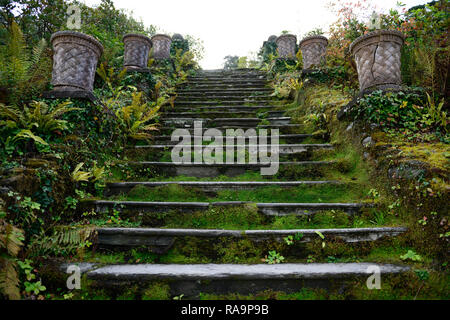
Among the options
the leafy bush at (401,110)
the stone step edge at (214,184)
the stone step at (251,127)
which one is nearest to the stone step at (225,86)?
the stone step at (251,127)

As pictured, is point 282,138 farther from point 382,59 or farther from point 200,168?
point 382,59

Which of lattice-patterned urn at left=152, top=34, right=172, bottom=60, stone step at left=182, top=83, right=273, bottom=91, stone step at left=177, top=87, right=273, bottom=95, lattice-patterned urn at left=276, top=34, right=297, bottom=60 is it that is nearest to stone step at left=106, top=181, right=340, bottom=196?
stone step at left=177, top=87, right=273, bottom=95

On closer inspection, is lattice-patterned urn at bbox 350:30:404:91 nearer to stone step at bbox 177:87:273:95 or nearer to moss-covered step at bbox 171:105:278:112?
moss-covered step at bbox 171:105:278:112

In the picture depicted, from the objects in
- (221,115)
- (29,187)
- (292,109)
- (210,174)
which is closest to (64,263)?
(29,187)

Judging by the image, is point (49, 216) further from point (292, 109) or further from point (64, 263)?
point (292, 109)

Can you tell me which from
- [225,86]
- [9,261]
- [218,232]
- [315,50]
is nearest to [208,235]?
[218,232]

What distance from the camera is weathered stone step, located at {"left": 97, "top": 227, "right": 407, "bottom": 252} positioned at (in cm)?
238

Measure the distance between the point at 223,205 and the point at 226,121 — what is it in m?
2.83

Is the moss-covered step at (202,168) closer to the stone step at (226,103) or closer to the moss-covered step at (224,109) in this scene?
the moss-covered step at (224,109)

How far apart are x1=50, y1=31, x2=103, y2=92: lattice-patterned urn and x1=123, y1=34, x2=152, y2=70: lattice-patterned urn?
2743 millimetres

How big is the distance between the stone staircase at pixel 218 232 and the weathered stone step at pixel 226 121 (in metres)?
0.42

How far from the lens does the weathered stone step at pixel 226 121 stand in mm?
5262

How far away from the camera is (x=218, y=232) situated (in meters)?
2.44
